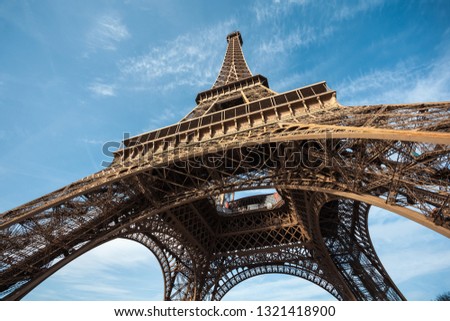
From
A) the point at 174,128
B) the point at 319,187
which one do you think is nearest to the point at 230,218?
the point at 174,128

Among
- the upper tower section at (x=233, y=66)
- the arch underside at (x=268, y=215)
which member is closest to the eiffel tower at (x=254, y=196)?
the arch underside at (x=268, y=215)

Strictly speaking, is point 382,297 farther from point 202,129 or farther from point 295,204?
point 202,129

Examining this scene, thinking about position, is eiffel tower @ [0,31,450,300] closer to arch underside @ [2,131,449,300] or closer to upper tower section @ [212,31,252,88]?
arch underside @ [2,131,449,300]

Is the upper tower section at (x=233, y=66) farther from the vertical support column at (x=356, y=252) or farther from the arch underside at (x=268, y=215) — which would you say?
the vertical support column at (x=356, y=252)

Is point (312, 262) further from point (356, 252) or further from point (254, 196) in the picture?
point (254, 196)

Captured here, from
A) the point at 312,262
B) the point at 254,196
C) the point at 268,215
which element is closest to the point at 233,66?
the point at 254,196

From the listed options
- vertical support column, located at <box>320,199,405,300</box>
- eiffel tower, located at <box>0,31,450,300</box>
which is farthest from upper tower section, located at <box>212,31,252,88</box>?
vertical support column, located at <box>320,199,405,300</box>
